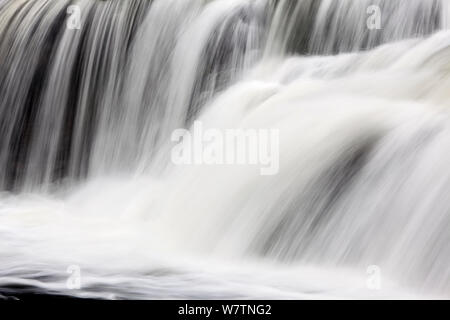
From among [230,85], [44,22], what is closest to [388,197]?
[230,85]

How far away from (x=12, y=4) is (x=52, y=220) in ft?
12.0

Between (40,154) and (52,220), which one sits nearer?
(52,220)

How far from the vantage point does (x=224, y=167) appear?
5.01 metres

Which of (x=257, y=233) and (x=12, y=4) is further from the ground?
(x=12, y=4)

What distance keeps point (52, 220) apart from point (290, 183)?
6.90 ft

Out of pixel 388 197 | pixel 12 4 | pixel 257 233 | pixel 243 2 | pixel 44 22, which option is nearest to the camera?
pixel 388 197

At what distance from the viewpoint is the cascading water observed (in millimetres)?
3938

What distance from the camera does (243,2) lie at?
6.82 meters

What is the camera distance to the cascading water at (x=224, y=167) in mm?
3938
